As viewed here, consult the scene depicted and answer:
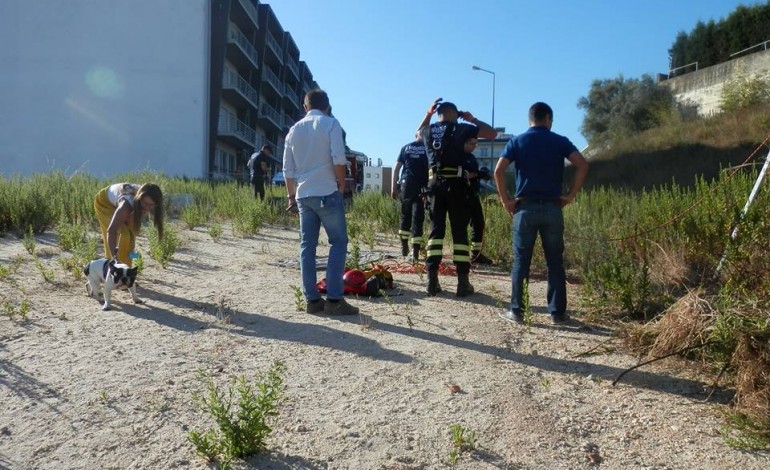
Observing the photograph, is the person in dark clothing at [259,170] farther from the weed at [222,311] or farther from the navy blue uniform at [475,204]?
the weed at [222,311]

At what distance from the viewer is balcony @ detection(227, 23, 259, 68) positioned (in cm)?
3681

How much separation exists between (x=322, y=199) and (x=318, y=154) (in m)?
0.35

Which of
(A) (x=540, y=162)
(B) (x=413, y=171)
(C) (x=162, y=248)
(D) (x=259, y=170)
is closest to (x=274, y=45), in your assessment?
(D) (x=259, y=170)

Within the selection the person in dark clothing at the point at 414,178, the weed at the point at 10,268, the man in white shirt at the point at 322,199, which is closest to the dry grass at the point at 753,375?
the man in white shirt at the point at 322,199

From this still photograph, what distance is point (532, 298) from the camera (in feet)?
18.8

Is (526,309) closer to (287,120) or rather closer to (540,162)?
(540,162)

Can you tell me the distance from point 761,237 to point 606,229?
2.86 metres

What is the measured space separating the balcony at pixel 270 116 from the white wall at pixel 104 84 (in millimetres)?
13568

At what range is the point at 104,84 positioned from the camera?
110 feet

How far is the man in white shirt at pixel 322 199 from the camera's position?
4.98 m

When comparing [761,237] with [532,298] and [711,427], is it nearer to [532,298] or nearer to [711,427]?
[711,427]

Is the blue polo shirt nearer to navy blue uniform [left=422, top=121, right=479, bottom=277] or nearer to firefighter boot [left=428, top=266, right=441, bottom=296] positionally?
navy blue uniform [left=422, top=121, right=479, bottom=277]

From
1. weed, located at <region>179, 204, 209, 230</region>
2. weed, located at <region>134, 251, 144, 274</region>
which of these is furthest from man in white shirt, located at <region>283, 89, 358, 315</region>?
weed, located at <region>179, 204, 209, 230</region>

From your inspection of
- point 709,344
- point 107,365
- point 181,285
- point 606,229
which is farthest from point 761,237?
point 181,285
